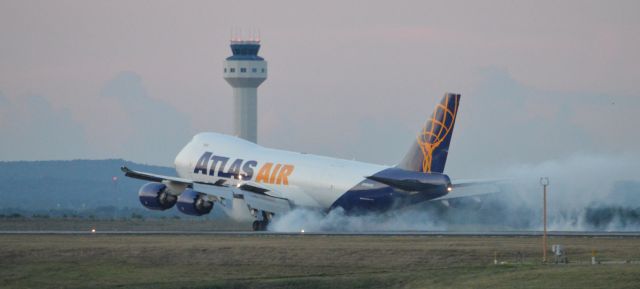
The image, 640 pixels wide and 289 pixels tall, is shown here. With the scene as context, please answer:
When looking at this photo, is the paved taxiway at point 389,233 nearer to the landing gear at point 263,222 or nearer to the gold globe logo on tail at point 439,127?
the landing gear at point 263,222

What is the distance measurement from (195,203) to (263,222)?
3992 mm

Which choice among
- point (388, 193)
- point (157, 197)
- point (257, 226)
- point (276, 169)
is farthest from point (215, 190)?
point (388, 193)

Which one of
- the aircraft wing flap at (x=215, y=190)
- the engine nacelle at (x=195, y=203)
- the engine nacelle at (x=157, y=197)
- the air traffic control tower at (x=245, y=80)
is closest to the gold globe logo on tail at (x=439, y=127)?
the aircraft wing flap at (x=215, y=190)

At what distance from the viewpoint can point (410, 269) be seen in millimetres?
66000

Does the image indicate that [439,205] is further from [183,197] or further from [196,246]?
[196,246]

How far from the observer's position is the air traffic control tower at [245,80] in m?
184

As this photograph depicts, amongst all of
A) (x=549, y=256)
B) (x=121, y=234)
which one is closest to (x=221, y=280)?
(x=549, y=256)

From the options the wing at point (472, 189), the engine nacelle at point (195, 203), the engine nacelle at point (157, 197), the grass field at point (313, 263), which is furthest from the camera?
→ the engine nacelle at point (157, 197)

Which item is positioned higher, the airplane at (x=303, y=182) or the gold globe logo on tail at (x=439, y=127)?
the gold globe logo on tail at (x=439, y=127)

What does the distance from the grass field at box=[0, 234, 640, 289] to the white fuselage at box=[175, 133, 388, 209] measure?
1202 cm

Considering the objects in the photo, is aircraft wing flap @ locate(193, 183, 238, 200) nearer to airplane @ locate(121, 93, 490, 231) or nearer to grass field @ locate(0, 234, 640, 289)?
airplane @ locate(121, 93, 490, 231)

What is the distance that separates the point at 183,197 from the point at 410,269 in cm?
2809

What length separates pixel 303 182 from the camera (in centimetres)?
9312

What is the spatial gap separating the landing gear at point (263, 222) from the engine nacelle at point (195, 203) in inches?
112
